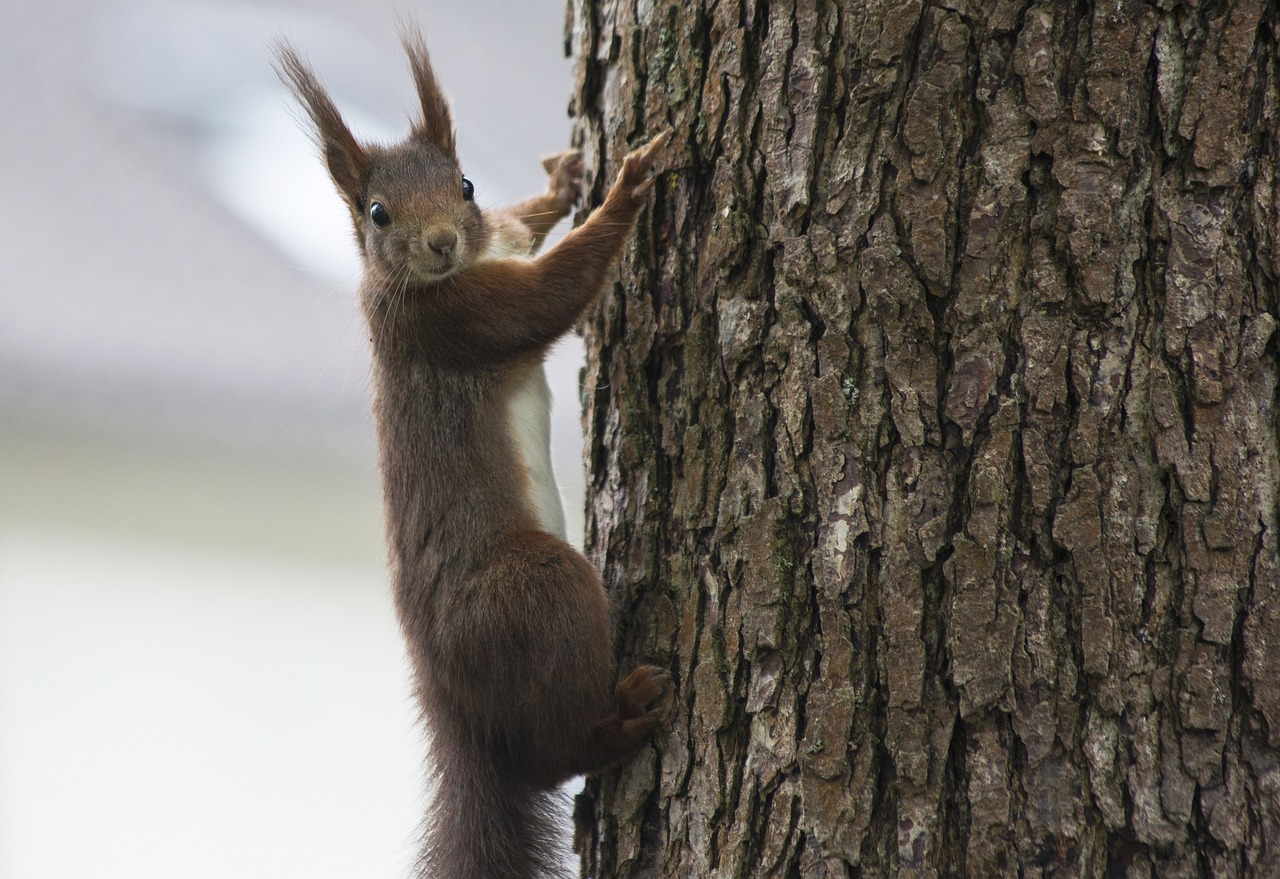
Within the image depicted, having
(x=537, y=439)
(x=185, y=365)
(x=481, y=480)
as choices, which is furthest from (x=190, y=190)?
(x=481, y=480)

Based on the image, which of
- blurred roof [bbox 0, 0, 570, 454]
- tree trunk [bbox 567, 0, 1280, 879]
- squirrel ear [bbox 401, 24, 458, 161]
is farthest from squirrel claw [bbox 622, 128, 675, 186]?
blurred roof [bbox 0, 0, 570, 454]

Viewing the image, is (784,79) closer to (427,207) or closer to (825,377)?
(825,377)

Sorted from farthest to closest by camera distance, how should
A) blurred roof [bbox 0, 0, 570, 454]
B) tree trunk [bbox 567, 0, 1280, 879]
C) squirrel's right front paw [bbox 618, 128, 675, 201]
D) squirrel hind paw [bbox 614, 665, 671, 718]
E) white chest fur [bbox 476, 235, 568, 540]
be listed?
blurred roof [bbox 0, 0, 570, 454] < white chest fur [bbox 476, 235, 568, 540] < squirrel's right front paw [bbox 618, 128, 675, 201] < squirrel hind paw [bbox 614, 665, 671, 718] < tree trunk [bbox 567, 0, 1280, 879]

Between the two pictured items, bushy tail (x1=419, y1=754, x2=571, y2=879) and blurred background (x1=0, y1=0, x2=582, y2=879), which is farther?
blurred background (x1=0, y1=0, x2=582, y2=879)

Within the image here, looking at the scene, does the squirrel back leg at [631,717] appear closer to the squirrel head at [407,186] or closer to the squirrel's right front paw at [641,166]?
the squirrel's right front paw at [641,166]

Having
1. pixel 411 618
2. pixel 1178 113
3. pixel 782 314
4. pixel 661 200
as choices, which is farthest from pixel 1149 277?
pixel 411 618

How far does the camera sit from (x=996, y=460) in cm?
140

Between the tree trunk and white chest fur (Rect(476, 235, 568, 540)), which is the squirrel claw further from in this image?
white chest fur (Rect(476, 235, 568, 540))

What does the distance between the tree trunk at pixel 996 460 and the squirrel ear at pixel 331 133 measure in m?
1.01

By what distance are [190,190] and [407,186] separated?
104 inches

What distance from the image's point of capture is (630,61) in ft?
6.11

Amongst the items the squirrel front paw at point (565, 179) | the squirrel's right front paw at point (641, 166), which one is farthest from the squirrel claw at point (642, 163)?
the squirrel front paw at point (565, 179)

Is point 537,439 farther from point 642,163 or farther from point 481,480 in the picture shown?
point 642,163

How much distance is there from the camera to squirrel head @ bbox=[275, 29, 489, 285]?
220 centimetres
